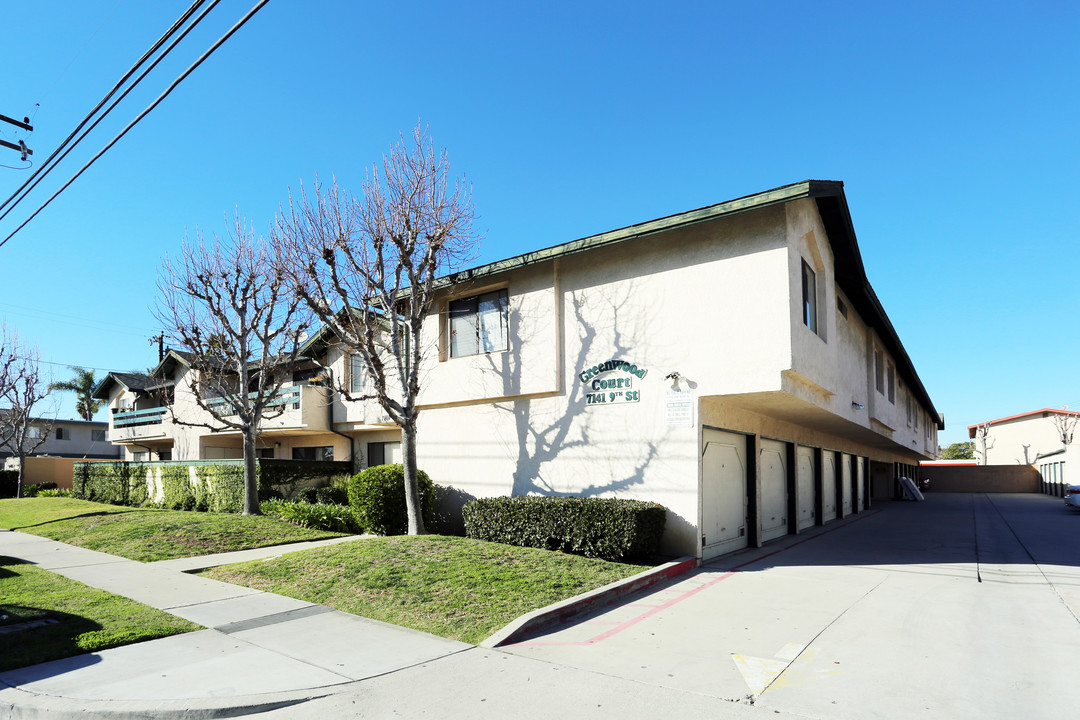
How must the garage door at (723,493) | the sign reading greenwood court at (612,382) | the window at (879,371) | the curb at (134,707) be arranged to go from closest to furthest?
the curb at (134,707)
the garage door at (723,493)
the sign reading greenwood court at (612,382)
the window at (879,371)

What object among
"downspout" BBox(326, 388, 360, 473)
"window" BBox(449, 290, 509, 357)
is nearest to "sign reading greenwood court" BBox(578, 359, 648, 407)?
"window" BBox(449, 290, 509, 357)

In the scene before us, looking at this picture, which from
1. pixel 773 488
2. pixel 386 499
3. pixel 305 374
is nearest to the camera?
pixel 386 499

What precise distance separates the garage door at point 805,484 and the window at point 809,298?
18.7 ft

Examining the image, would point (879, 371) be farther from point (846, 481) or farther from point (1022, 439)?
point (1022, 439)

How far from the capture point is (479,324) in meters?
15.5

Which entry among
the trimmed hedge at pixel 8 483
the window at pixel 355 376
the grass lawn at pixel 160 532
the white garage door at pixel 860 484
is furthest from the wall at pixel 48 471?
the white garage door at pixel 860 484

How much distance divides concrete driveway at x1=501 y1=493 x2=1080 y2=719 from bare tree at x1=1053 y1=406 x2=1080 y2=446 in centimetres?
6049

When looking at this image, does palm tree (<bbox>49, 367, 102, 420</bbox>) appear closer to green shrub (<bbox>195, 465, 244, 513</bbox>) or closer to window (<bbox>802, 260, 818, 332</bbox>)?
green shrub (<bbox>195, 465, 244, 513</bbox>)

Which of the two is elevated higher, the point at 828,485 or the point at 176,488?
the point at 176,488

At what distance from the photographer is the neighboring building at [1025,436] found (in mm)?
62688

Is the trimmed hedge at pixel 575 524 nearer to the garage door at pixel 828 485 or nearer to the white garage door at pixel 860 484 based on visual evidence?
the garage door at pixel 828 485

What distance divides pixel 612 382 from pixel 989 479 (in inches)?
2136

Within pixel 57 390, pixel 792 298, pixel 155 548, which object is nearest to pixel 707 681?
pixel 792 298

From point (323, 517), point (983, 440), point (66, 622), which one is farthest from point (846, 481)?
point (983, 440)
